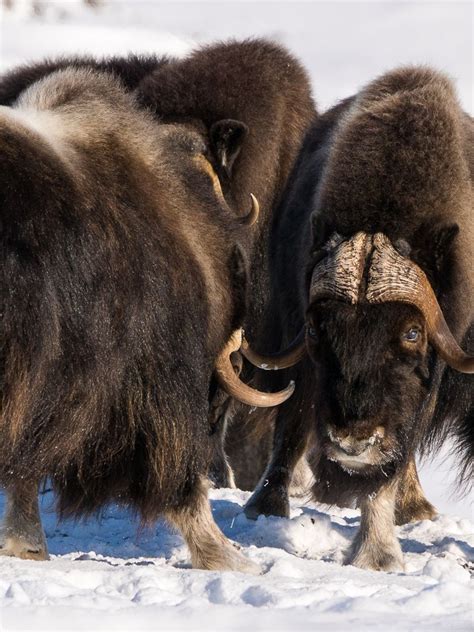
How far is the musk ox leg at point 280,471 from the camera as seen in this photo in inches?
253

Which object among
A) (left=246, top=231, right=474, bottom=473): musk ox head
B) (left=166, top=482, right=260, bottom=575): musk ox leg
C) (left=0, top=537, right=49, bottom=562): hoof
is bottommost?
(left=0, top=537, right=49, bottom=562): hoof

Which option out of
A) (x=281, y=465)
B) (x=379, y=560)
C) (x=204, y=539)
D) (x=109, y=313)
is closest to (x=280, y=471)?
(x=281, y=465)

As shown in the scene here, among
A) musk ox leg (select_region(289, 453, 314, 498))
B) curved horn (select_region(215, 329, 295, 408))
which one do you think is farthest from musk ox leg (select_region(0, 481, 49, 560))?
musk ox leg (select_region(289, 453, 314, 498))

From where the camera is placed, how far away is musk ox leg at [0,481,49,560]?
16.4ft

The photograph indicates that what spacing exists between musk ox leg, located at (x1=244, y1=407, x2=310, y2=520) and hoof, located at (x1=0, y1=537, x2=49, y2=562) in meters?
1.48

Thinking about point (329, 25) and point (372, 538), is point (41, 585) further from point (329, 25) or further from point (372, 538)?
point (329, 25)

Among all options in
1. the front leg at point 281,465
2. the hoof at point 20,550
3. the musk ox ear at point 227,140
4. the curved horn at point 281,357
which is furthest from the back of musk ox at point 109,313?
the musk ox ear at point 227,140

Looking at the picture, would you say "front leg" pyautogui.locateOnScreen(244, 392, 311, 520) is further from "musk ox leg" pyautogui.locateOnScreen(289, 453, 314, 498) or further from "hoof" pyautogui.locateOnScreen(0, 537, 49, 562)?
"hoof" pyautogui.locateOnScreen(0, 537, 49, 562)

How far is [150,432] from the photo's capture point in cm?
488

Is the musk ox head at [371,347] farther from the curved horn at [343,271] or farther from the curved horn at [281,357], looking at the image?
the curved horn at [281,357]

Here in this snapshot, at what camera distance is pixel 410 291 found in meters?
5.07

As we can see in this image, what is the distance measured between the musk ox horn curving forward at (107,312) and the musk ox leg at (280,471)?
3.49 feet

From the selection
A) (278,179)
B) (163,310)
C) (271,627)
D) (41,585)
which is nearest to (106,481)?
(163,310)

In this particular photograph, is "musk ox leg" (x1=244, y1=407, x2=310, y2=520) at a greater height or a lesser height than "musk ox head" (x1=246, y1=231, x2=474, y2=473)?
lesser
